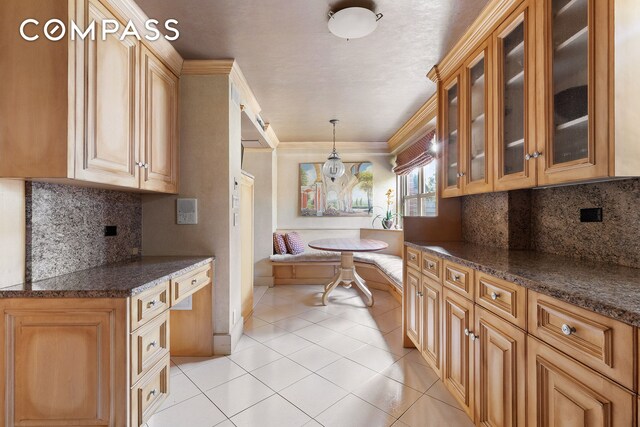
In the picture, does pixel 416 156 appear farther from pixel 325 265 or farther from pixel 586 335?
pixel 586 335

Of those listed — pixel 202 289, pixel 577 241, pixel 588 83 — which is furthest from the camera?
pixel 202 289

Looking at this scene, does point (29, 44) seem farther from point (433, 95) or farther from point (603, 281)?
point (433, 95)

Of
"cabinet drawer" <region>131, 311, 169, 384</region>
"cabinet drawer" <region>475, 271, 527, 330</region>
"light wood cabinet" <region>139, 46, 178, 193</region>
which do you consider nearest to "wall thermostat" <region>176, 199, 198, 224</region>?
"light wood cabinet" <region>139, 46, 178, 193</region>

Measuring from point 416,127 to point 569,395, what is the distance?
339 centimetres

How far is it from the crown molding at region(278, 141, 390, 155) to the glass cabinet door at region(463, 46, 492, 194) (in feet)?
9.78

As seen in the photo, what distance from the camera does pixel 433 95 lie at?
3.13 m

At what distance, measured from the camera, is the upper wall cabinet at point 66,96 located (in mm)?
1373

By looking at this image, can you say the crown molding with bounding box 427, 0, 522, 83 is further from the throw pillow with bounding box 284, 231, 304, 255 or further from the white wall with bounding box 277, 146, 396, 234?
the throw pillow with bounding box 284, 231, 304, 255

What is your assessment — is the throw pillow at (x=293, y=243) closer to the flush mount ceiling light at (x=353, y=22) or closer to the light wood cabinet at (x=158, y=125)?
the light wood cabinet at (x=158, y=125)

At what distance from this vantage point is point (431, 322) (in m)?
2.05

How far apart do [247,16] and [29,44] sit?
1.12 m

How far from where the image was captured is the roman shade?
11.8ft

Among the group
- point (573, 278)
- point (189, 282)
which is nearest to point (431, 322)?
point (573, 278)

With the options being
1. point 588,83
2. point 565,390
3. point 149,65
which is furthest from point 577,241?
point 149,65
